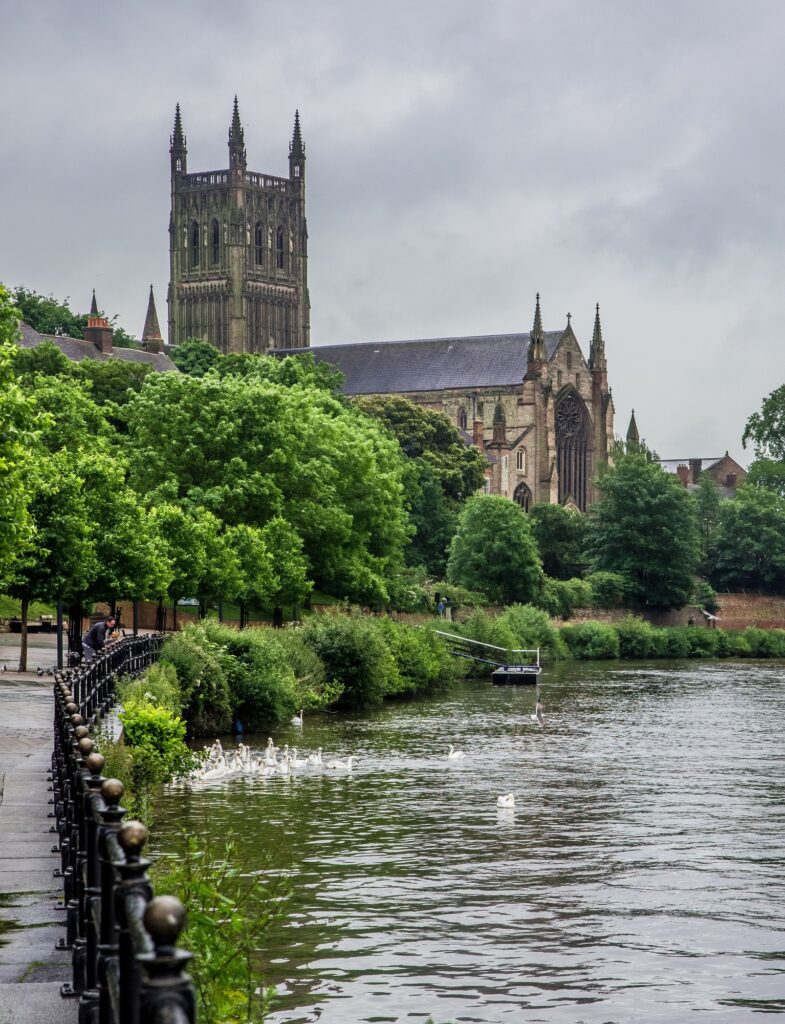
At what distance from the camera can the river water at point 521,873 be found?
15.4m

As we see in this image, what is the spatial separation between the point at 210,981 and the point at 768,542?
10252cm

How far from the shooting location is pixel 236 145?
6462 inches

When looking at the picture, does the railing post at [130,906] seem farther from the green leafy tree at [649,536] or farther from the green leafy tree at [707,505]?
the green leafy tree at [707,505]

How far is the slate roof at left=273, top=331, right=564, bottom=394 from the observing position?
144500 mm

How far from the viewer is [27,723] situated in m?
24.1

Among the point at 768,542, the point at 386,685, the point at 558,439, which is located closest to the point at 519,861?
the point at 386,685

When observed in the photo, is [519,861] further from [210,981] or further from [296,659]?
[296,659]

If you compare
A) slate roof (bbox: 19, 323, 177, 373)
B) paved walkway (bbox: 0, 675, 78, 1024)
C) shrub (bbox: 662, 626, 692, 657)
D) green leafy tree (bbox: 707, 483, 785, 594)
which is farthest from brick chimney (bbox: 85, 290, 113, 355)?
paved walkway (bbox: 0, 675, 78, 1024)

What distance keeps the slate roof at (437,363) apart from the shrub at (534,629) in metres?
65.3

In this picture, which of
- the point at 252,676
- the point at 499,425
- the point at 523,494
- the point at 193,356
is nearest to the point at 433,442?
the point at 193,356

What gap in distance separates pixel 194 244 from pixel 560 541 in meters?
75.6

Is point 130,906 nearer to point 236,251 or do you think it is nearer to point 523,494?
point 523,494

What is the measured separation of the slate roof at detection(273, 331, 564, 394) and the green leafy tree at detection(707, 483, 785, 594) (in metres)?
36.7

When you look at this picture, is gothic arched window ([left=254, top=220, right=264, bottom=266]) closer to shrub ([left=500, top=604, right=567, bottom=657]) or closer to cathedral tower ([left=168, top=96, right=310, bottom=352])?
cathedral tower ([left=168, top=96, right=310, bottom=352])
